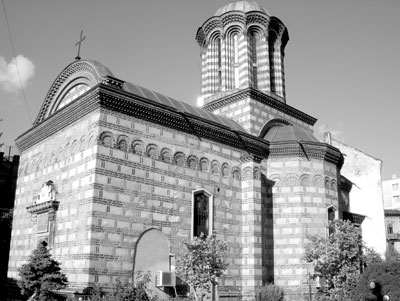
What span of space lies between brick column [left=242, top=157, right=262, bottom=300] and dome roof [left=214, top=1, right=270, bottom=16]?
31.2 feet

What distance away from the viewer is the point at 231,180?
17.4 m

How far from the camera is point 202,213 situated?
1600 cm

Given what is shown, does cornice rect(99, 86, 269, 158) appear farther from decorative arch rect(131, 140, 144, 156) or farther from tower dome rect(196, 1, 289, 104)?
tower dome rect(196, 1, 289, 104)

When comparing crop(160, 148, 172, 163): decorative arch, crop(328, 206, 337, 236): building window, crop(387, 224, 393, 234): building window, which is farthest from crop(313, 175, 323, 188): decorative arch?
crop(387, 224, 393, 234): building window

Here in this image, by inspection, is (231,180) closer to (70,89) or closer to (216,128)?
(216,128)

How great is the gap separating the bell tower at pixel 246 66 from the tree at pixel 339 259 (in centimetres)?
706

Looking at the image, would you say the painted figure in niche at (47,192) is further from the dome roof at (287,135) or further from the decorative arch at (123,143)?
the dome roof at (287,135)

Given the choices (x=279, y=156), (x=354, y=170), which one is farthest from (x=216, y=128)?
(x=354, y=170)

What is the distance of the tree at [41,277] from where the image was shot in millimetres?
12055

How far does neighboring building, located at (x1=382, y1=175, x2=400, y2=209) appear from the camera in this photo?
184 ft

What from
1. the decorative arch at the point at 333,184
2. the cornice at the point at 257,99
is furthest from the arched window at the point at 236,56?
the decorative arch at the point at 333,184

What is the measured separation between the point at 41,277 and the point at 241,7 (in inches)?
676

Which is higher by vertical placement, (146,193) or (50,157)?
(50,157)

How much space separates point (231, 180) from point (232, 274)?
12.1 ft
